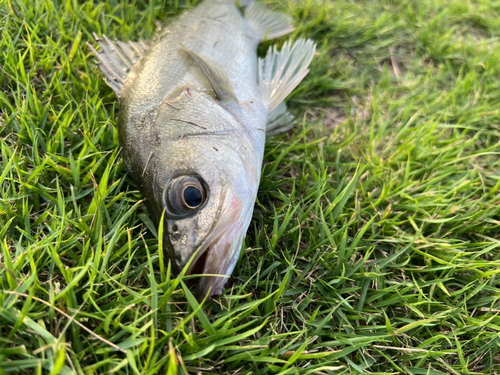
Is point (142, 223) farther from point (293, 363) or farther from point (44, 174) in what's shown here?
point (293, 363)

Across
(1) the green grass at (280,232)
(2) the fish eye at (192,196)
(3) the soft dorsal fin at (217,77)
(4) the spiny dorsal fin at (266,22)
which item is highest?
→ (4) the spiny dorsal fin at (266,22)

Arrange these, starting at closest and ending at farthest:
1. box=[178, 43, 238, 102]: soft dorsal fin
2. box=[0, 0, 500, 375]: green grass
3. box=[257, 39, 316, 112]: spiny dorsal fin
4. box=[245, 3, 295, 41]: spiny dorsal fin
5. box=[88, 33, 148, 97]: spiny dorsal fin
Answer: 1. box=[0, 0, 500, 375]: green grass
2. box=[178, 43, 238, 102]: soft dorsal fin
3. box=[88, 33, 148, 97]: spiny dorsal fin
4. box=[257, 39, 316, 112]: spiny dorsal fin
5. box=[245, 3, 295, 41]: spiny dorsal fin

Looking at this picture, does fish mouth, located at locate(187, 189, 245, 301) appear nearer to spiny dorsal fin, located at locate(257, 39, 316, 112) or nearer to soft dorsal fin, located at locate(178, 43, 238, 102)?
soft dorsal fin, located at locate(178, 43, 238, 102)

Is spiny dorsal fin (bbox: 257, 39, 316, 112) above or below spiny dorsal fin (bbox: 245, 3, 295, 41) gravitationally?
below

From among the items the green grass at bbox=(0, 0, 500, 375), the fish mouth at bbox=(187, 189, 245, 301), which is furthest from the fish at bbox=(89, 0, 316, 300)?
the green grass at bbox=(0, 0, 500, 375)

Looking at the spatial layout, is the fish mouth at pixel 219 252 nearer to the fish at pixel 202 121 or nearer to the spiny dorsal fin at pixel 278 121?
the fish at pixel 202 121

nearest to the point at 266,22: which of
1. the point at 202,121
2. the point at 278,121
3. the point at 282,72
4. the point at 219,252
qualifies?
the point at 282,72

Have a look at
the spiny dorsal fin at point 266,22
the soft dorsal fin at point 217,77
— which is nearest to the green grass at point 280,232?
the spiny dorsal fin at point 266,22
